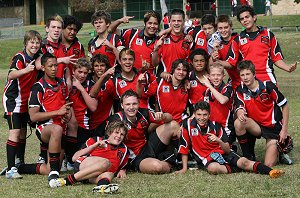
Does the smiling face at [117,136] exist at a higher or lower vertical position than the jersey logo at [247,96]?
lower

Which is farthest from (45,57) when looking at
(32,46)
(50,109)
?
(50,109)

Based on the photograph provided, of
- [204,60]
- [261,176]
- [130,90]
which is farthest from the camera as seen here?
[204,60]

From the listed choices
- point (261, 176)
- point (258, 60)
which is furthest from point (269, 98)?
point (261, 176)

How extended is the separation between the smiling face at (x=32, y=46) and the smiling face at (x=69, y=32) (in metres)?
0.75

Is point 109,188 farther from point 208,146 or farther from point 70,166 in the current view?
point 70,166

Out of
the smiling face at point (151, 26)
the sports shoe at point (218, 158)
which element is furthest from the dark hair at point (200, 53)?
the sports shoe at point (218, 158)

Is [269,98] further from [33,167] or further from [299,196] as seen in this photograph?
[33,167]

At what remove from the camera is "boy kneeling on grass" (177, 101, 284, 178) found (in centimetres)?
766

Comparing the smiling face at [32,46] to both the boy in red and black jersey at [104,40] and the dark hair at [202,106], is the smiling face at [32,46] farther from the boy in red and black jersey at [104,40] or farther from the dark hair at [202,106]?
the dark hair at [202,106]

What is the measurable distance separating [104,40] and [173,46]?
1.00 meters

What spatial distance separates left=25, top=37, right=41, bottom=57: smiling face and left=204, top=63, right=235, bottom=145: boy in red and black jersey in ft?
7.26

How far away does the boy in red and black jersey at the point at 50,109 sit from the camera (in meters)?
7.66

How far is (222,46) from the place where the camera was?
9.09 m

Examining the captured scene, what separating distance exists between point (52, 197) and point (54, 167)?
104cm
